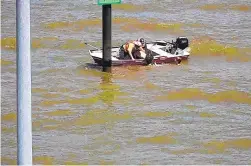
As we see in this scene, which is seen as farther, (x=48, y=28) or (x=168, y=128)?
(x=48, y=28)

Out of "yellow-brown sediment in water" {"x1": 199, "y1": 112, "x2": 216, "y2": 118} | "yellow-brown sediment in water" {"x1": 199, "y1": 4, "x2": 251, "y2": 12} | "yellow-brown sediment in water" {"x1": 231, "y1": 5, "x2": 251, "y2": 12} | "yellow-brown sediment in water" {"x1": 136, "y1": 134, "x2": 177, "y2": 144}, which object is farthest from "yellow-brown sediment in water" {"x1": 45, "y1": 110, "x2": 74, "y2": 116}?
"yellow-brown sediment in water" {"x1": 231, "y1": 5, "x2": 251, "y2": 12}

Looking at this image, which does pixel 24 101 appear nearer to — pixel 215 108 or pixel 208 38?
pixel 215 108

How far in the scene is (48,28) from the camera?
19594 millimetres

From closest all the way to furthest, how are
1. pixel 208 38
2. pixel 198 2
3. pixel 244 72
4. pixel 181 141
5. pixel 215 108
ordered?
pixel 181 141, pixel 215 108, pixel 244 72, pixel 208 38, pixel 198 2

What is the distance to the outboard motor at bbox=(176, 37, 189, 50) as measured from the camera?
17167 millimetres

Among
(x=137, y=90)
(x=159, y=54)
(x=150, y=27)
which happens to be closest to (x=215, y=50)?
(x=159, y=54)

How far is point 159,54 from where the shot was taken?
1686cm

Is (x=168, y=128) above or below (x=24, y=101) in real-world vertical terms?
below

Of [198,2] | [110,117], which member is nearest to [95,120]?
[110,117]

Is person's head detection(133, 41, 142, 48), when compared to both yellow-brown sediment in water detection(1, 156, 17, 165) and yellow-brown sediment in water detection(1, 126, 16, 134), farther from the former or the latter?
yellow-brown sediment in water detection(1, 156, 17, 165)

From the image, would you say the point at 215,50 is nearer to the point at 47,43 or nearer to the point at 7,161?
the point at 47,43

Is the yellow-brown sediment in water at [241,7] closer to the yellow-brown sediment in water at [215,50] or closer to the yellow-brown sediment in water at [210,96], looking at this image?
the yellow-brown sediment in water at [215,50]

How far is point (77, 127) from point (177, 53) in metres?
4.96

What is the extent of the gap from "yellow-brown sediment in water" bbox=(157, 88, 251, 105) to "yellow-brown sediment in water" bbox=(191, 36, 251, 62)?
2.83 metres
